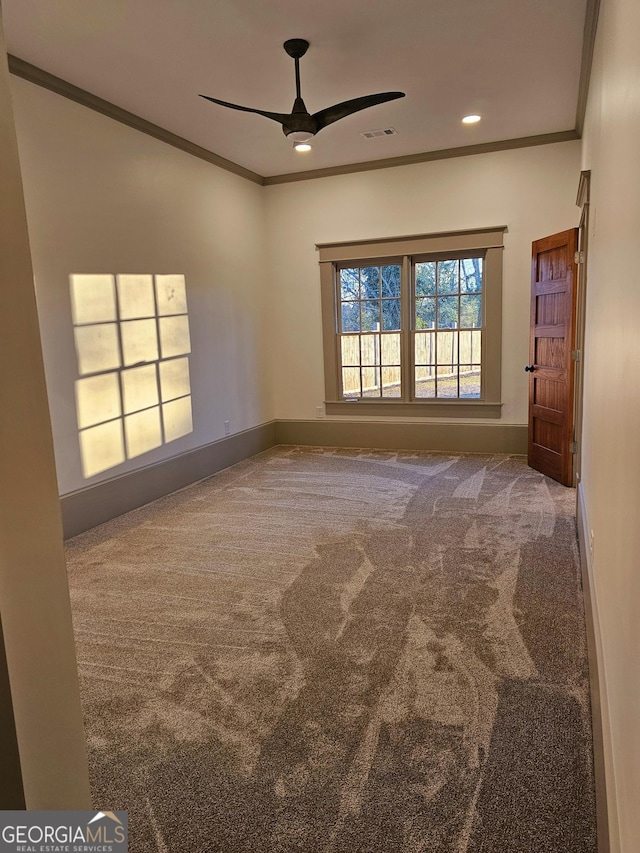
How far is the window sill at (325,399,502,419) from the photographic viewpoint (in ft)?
20.5

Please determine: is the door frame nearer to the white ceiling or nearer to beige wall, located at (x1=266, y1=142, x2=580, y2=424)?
the white ceiling

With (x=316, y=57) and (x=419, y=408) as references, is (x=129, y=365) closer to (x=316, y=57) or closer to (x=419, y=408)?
(x=316, y=57)

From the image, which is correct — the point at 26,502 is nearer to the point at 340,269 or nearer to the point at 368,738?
the point at 368,738

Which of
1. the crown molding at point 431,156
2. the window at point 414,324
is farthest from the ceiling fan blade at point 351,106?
the window at point 414,324

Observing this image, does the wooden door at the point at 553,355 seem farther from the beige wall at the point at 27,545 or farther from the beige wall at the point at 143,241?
the beige wall at the point at 27,545

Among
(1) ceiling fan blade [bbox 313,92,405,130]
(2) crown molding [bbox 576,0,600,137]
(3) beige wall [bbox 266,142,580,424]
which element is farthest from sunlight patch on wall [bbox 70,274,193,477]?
(2) crown molding [bbox 576,0,600,137]

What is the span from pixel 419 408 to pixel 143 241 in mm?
3421

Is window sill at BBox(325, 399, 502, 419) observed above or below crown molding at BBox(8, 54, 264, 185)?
below

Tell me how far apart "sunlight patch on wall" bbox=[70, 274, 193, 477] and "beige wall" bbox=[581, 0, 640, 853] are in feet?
11.3

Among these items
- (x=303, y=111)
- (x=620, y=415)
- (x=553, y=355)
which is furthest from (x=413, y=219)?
(x=620, y=415)

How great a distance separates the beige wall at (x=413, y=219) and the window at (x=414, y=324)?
12cm

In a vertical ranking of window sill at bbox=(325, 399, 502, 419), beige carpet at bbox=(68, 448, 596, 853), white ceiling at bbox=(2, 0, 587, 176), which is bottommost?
beige carpet at bbox=(68, 448, 596, 853)

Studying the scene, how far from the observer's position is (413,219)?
6180 millimetres

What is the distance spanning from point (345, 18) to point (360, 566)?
128 inches
